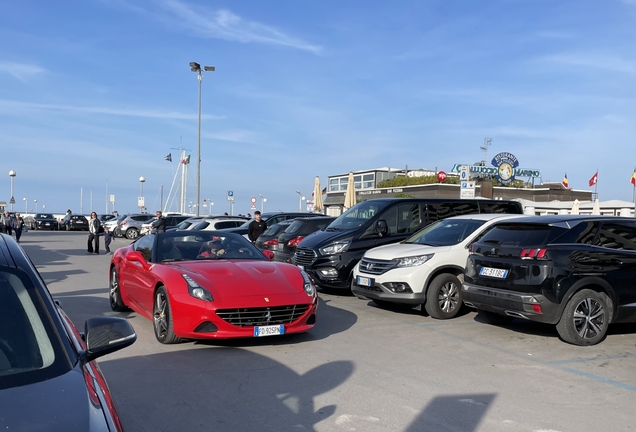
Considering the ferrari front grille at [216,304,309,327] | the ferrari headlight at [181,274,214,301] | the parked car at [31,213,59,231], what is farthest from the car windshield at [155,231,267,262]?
the parked car at [31,213,59,231]

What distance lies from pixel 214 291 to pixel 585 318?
4.68 metres

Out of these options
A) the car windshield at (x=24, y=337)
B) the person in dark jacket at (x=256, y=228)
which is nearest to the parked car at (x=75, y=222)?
the person in dark jacket at (x=256, y=228)

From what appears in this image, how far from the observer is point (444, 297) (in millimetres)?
9969

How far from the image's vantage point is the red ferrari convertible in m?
7.17

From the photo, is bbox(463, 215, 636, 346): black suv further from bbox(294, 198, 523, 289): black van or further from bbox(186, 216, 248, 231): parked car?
bbox(186, 216, 248, 231): parked car

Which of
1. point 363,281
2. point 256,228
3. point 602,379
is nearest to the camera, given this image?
point 602,379

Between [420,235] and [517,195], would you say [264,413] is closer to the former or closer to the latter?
[420,235]

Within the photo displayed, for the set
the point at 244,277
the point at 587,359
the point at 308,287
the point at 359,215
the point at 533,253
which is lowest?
the point at 587,359

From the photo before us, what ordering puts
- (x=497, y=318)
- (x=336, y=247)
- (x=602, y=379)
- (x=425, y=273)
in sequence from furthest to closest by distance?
1. (x=336, y=247)
2. (x=425, y=273)
3. (x=497, y=318)
4. (x=602, y=379)

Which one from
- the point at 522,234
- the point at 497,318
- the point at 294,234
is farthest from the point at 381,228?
the point at 522,234

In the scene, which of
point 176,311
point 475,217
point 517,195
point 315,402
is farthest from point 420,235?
point 517,195

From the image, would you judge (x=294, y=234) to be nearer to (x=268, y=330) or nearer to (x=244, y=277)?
(x=244, y=277)

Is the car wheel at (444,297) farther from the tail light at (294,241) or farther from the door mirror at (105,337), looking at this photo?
the door mirror at (105,337)

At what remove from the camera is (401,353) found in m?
7.46
